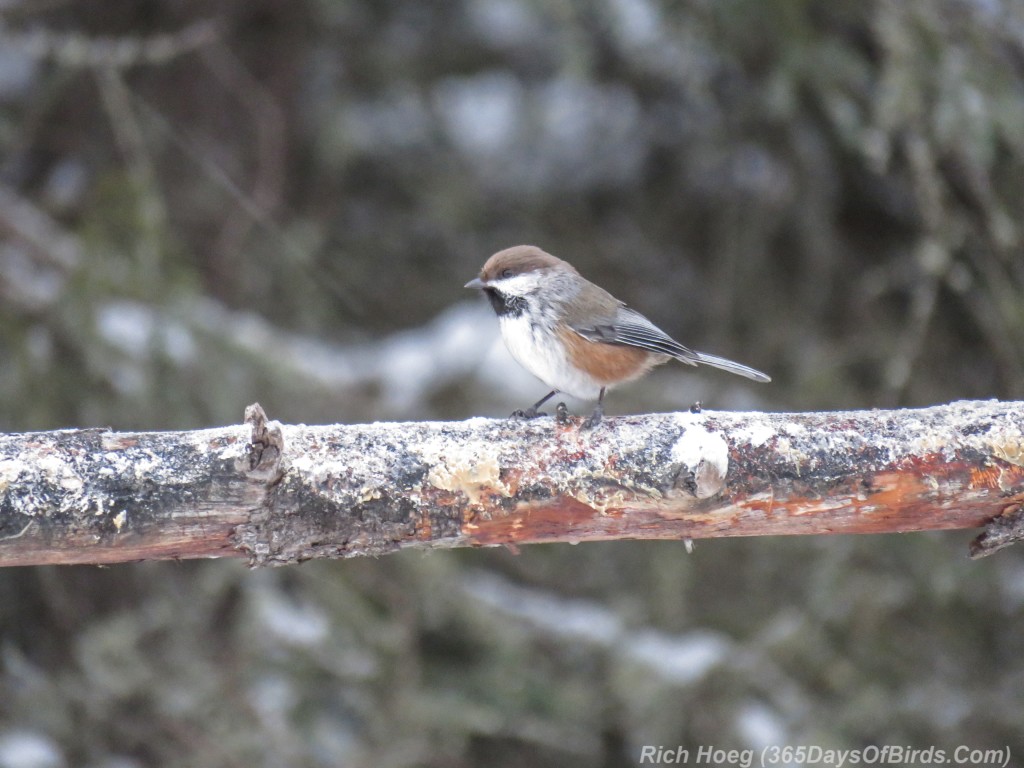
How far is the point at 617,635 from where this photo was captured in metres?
4.40

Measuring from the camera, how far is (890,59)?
3721 millimetres

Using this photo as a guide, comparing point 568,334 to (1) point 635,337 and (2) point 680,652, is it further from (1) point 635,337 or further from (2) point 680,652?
(2) point 680,652

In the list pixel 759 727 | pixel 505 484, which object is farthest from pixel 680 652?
pixel 505 484

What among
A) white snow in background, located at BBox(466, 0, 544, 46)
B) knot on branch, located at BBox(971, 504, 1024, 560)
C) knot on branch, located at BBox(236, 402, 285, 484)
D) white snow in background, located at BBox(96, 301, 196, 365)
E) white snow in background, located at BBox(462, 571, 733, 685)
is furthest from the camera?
white snow in background, located at BBox(466, 0, 544, 46)

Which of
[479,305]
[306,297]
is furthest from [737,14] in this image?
[479,305]

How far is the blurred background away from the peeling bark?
118cm

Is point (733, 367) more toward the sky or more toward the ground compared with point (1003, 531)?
more toward the sky

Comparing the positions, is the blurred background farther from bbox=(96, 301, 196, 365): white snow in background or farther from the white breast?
the white breast

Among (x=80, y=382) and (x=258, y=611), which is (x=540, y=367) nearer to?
(x=258, y=611)

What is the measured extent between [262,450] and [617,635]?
2624mm

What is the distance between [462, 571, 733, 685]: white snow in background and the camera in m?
4.27

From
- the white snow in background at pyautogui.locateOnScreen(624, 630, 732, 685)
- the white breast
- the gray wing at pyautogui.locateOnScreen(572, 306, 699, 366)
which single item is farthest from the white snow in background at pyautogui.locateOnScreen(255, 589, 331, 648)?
the gray wing at pyautogui.locateOnScreen(572, 306, 699, 366)

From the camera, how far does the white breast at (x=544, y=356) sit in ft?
11.4

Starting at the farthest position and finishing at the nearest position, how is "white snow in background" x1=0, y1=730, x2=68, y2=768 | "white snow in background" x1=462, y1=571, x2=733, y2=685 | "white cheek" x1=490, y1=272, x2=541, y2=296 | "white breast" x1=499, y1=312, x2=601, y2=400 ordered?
"white snow in background" x1=462, y1=571, x2=733, y2=685
"white snow in background" x1=0, y1=730, x2=68, y2=768
"white cheek" x1=490, y1=272, x2=541, y2=296
"white breast" x1=499, y1=312, x2=601, y2=400
